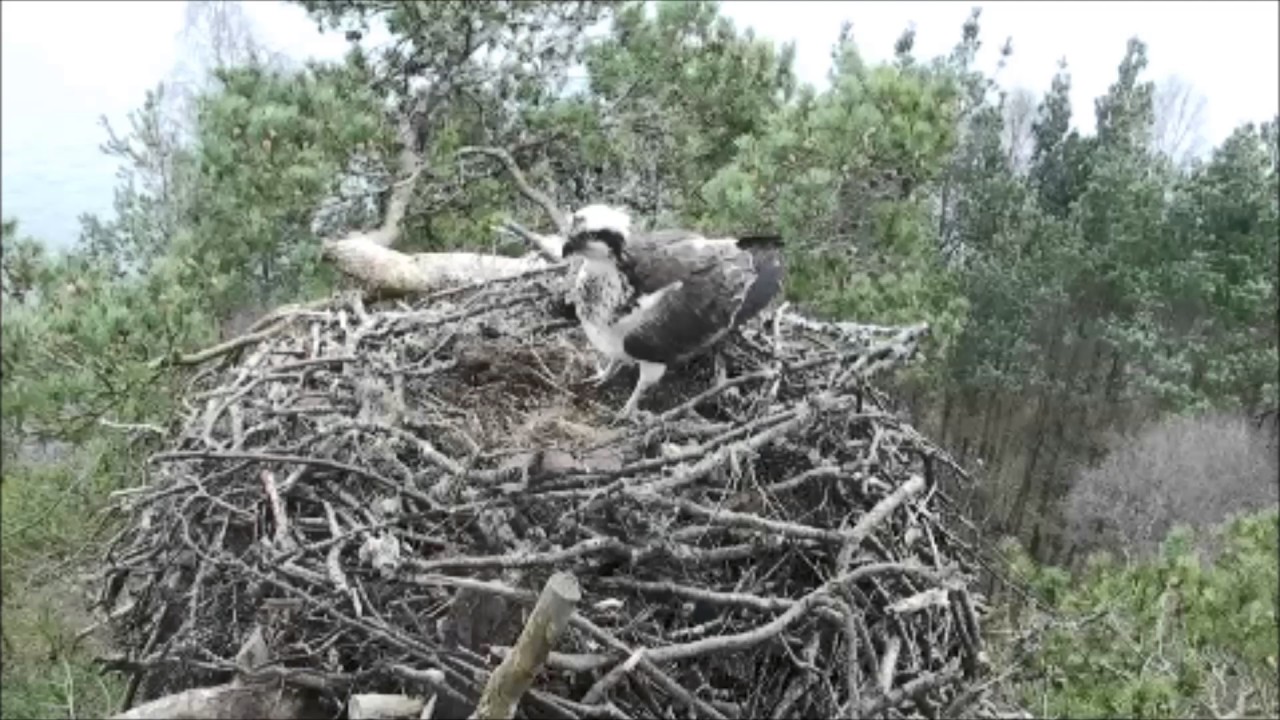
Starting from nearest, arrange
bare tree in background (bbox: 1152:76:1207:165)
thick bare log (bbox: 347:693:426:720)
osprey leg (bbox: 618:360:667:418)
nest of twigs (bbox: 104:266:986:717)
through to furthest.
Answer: thick bare log (bbox: 347:693:426:720) → nest of twigs (bbox: 104:266:986:717) → osprey leg (bbox: 618:360:667:418) → bare tree in background (bbox: 1152:76:1207:165)

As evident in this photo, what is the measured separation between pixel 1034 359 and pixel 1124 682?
15.8 meters

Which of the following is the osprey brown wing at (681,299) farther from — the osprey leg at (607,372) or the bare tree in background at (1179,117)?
the bare tree in background at (1179,117)

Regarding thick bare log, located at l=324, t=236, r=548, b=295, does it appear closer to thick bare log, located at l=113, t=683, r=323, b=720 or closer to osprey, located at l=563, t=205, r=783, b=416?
osprey, located at l=563, t=205, r=783, b=416

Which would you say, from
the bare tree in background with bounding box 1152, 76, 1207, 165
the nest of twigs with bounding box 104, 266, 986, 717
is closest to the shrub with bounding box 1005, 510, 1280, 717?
the nest of twigs with bounding box 104, 266, 986, 717

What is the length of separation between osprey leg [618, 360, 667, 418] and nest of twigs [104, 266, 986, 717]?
0.08 metres

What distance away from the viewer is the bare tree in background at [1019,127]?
21.0 m

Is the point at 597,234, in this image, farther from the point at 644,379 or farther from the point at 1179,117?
the point at 1179,117

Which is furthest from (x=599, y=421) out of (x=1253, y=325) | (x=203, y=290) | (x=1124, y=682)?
(x=1253, y=325)

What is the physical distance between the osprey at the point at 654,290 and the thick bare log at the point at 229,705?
121 centimetres

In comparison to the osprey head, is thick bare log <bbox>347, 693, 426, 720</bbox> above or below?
below

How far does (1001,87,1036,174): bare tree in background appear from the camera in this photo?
68.9 ft

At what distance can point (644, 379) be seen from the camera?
399 centimetres

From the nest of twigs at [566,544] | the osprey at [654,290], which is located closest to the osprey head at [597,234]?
the osprey at [654,290]

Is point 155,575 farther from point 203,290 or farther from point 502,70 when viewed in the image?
point 502,70
